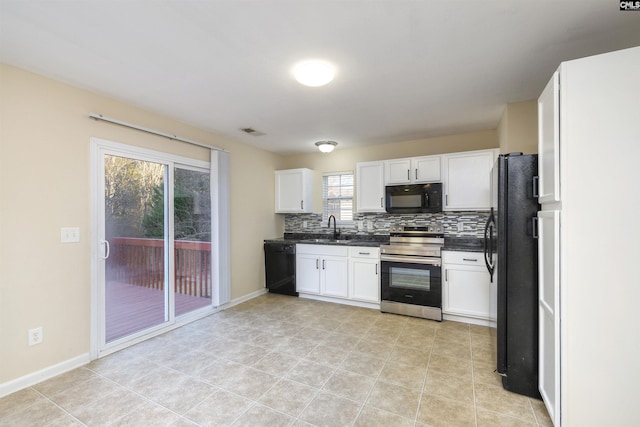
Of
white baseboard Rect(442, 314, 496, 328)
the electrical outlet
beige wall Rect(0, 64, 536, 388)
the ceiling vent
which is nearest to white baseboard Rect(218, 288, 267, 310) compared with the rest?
beige wall Rect(0, 64, 536, 388)

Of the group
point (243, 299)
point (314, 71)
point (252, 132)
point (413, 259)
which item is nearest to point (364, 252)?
point (413, 259)

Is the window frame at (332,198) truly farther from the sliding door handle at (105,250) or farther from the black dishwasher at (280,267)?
the sliding door handle at (105,250)

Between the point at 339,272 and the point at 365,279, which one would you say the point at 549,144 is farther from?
the point at 339,272

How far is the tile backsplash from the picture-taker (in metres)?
3.92

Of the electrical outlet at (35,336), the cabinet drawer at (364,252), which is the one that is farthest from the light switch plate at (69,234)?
the cabinet drawer at (364,252)

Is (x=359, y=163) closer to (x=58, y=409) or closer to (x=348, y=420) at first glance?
(x=348, y=420)

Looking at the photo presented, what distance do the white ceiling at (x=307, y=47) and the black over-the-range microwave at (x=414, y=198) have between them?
115cm

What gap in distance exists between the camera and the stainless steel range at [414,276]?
3529mm

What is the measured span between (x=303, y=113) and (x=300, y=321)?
8.26 ft

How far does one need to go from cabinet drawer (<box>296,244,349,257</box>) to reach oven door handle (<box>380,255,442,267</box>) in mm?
615

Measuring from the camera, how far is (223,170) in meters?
3.96

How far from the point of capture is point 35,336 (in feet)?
7.39

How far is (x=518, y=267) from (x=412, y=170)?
7.35 ft

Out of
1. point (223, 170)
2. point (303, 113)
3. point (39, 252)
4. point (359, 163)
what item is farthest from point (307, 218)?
point (39, 252)
